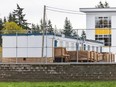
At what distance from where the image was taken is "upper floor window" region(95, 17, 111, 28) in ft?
211

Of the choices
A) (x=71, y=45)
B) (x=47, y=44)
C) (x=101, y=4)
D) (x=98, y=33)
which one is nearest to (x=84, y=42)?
(x=71, y=45)

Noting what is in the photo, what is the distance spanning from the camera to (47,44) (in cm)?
3972

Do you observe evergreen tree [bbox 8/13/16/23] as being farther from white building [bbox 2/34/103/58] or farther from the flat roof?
white building [bbox 2/34/103/58]

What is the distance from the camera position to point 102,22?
64.6 metres

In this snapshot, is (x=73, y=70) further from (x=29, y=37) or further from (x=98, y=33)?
(x=98, y=33)

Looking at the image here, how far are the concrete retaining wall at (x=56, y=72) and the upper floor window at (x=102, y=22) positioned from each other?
30.9 meters

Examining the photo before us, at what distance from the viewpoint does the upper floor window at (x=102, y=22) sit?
6431 centimetres

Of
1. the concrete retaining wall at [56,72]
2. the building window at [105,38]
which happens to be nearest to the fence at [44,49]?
the concrete retaining wall at [56,72]

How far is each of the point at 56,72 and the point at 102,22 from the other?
31499 mm

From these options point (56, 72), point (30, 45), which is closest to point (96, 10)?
point (30, 45)

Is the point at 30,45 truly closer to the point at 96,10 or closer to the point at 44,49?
the point at 44,49

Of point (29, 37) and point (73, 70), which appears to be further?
point (29, 37)

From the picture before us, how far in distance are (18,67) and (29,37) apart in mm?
7083

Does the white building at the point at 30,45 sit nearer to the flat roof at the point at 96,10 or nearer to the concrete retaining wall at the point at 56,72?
the concrete retaining wall at the point at 56,72
